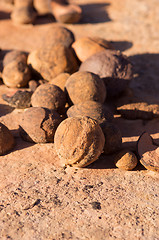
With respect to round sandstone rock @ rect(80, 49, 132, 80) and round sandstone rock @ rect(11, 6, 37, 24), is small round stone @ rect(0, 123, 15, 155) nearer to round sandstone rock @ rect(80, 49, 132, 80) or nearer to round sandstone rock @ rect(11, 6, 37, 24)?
round sandstone rock @ rect(80, 49, 132, 80)

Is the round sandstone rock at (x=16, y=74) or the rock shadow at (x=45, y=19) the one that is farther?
the rock shadow at (x=45, y=19)

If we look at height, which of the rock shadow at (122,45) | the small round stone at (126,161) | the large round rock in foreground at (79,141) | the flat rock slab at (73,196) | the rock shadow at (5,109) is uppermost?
the large round rock in foreground at (79,141)

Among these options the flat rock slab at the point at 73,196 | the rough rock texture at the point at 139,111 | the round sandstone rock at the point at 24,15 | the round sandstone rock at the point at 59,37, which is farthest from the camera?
the round sandstone rock at the point at 24,15

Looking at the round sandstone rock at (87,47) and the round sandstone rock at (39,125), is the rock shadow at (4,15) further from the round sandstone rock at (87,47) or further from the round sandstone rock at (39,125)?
the round sandstone rock at (39,125)

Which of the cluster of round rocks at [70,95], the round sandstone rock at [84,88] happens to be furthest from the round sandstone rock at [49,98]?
the round sandstone rock at [84,88]

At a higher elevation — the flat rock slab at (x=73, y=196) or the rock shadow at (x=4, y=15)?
the rock shadow at (x=4, y=15)

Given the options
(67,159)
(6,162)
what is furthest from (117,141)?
(6,162)
